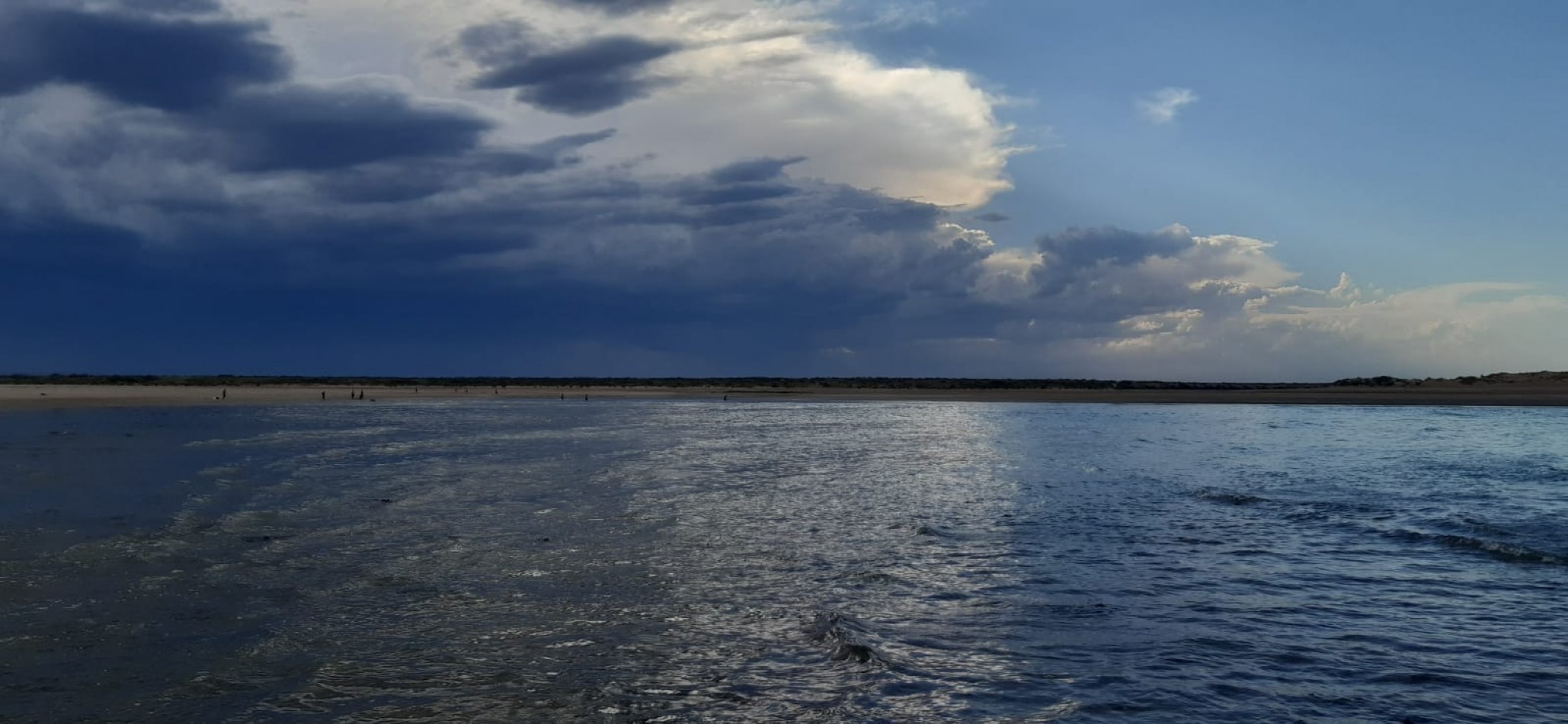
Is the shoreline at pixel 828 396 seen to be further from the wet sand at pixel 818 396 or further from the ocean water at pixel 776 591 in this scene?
the ocean water at pixel 776 591

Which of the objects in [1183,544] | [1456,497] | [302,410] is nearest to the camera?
[1183,544]

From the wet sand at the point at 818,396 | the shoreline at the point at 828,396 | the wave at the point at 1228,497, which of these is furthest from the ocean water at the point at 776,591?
the wet sand at the point at 818,396

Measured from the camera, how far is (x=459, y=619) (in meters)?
11.0

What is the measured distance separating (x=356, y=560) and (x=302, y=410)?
57.2 metres

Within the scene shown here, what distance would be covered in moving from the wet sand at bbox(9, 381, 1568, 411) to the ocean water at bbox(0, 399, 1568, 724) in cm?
5311

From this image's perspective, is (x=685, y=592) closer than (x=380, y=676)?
No

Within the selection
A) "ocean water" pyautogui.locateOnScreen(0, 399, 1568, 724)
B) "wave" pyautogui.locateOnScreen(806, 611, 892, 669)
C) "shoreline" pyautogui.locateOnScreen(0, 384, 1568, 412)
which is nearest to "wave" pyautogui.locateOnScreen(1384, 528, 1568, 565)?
"ocean water" pyautogui.locateOnScreen(0, 399, 1568, 724)

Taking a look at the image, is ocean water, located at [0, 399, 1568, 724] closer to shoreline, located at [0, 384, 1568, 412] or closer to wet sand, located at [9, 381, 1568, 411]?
shoreline, located at [0, 384, 1568, 412]

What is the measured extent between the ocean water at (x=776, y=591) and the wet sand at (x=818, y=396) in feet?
174

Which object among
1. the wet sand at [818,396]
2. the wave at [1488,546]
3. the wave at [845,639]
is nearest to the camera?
the wave at [845,639]

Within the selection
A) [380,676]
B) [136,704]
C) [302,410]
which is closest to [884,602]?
[380,676]

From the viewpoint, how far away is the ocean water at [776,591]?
847cm

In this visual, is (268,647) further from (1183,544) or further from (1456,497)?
(1456,497)

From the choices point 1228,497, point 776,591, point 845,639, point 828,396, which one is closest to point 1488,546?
point 1228,497
